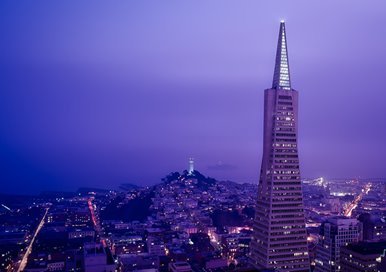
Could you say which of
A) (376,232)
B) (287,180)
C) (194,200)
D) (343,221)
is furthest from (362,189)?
(287,180)

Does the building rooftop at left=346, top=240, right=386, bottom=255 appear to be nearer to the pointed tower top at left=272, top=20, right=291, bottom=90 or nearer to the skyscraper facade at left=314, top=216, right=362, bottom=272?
the skyscraper facade at left=314, top=216, right=362, bottom=272

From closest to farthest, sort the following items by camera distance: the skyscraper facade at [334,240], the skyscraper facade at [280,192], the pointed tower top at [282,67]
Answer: the skyscraper facade at [280,192] < the pointed tower top at [282,67] < the skyscraper facade at [334,240]

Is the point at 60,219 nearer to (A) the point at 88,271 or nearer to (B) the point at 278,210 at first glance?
(A) the point at 88,271

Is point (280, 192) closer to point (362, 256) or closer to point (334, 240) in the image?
point (362, 256)

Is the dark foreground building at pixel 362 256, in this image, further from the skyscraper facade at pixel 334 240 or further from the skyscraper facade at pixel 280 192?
the skyscraper facade at pixel 280 192

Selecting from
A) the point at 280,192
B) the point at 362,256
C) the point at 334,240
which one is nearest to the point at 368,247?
the point at 362,256

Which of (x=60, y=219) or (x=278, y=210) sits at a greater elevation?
(x=278, y=210)

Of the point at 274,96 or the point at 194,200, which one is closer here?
the point at 274,96

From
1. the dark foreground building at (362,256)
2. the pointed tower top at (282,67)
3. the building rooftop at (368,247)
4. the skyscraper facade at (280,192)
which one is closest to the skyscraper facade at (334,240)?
the dark foreground building at (362,256)
